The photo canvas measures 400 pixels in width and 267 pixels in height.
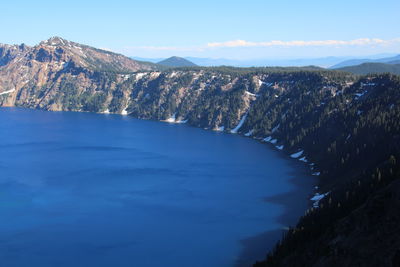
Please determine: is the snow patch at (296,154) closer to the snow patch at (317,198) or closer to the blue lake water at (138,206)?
the blue lake water at (138,206)

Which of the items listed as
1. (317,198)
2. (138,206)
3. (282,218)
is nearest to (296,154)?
(317,198)

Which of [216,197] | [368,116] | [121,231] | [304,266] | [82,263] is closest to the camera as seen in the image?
[304,266]

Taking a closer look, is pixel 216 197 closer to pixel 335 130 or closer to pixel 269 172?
pixel 269 172

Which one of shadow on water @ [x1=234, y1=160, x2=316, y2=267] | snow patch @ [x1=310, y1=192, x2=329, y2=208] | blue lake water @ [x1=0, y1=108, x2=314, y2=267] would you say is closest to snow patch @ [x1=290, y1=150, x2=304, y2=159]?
blue lake water @ [x1=0, y1=108, x2=314, y2=267]

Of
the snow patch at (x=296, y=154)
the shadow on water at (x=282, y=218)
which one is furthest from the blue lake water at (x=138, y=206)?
the snow patch at (x=296, y=154)

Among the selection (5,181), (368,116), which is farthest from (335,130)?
(5,181)

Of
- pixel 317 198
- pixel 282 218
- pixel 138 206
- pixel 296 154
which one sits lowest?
pixel 282 218

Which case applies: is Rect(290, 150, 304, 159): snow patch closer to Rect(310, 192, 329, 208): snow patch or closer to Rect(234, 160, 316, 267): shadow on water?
Rect(234, 160, 316, 267): shadow on water

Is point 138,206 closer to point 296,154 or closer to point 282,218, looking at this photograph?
point 282,218
